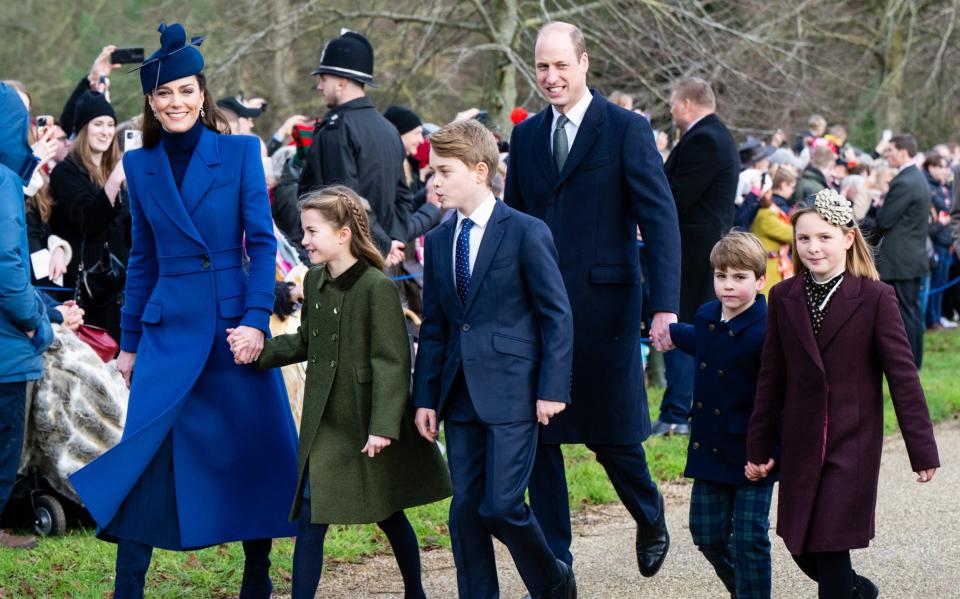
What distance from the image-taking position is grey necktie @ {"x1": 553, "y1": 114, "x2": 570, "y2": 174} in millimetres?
5438

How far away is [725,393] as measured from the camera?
16.6 feet

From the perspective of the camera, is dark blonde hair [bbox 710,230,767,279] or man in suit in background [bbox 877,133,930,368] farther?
man in suit in background [bbox 877,133,930,368]

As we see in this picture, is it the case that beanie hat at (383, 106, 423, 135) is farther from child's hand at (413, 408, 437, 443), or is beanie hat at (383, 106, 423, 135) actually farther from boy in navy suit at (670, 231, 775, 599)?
child's hand at (413, 408, 437, 443)

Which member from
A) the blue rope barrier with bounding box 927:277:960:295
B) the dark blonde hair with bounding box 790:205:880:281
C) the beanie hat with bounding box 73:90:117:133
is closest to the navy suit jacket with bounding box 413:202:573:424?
the dark blonde hair with bounding box 790:205:880:281

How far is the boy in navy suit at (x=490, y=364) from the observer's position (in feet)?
15.3

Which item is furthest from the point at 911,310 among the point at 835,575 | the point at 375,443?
the point at 375,443

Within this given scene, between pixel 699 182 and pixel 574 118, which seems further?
pixel 699 182

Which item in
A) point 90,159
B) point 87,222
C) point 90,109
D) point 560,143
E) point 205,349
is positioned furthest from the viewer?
point 90,159

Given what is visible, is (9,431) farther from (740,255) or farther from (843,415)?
(843,415)

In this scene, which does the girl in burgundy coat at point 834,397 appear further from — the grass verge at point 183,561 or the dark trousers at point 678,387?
the dark trousers at point 678,387

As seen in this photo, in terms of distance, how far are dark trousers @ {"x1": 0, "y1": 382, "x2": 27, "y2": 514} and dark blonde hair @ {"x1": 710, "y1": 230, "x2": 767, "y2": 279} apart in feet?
9.65

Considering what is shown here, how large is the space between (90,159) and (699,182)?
3.64 meters

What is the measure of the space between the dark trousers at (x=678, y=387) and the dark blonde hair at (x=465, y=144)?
4383 mm

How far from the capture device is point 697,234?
855cm
